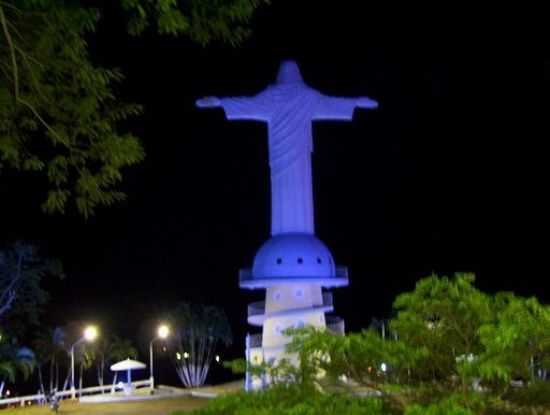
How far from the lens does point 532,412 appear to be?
5848mm

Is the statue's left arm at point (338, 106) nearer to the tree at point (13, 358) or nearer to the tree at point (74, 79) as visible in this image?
the tree at point (13, 358)

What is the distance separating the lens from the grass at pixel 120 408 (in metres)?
22.4

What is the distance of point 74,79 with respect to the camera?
558 centimetres

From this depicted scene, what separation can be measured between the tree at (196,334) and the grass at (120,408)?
16.4 meters

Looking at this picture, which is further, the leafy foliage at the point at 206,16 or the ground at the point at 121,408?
the ground at the point at 121,408

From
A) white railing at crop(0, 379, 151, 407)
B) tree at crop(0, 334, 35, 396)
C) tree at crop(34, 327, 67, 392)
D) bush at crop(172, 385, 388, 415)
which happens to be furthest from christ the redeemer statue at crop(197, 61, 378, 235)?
bush at crop(172, 385, 388, 415)

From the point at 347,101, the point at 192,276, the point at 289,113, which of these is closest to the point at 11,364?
the point at 289,113

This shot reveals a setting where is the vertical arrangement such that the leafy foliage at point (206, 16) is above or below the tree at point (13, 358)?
above

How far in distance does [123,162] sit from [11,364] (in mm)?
23941

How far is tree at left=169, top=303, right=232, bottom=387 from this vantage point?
43656mm

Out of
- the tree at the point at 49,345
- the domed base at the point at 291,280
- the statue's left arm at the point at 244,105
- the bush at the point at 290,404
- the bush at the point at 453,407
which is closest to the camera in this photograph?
the bush at the point at 453,407

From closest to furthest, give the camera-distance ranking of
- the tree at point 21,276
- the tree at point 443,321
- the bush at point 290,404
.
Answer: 1. the bush at point 290,404
2. the tree at point 443,321
3. the tree at point 21,276

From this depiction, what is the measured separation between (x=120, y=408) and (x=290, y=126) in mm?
11396

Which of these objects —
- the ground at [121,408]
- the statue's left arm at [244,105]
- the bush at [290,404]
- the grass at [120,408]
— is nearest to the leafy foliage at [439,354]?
the bush at [290,404]
